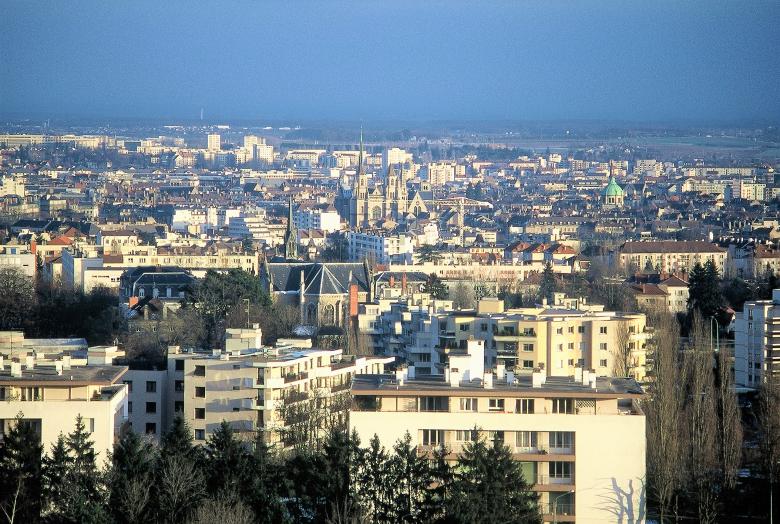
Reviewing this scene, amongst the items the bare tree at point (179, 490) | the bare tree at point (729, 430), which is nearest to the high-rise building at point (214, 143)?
the bare tree at point (729, 430)

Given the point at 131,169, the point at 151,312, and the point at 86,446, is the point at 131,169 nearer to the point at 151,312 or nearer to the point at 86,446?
the point at 151,312

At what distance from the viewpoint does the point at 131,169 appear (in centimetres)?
14600

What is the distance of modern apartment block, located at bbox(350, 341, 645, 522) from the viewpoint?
19656 mm

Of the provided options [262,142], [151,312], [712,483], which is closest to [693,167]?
[262,142]

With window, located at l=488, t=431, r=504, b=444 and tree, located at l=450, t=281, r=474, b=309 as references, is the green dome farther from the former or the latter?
window, located at l=488, t=431, r=504, b=444

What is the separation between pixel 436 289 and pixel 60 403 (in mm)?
24749

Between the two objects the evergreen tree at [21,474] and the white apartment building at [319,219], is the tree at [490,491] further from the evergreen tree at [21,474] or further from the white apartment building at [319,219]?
the white apartment building at [319,219]

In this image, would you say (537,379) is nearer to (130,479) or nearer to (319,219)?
(130,479)

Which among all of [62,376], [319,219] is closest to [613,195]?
[319,219]

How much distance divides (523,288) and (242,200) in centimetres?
6710

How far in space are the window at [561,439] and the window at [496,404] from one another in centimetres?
56

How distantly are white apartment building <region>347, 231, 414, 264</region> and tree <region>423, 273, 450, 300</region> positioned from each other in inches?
543

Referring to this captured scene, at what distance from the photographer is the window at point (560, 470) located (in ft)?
64.8

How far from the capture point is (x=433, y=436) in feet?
65.3
